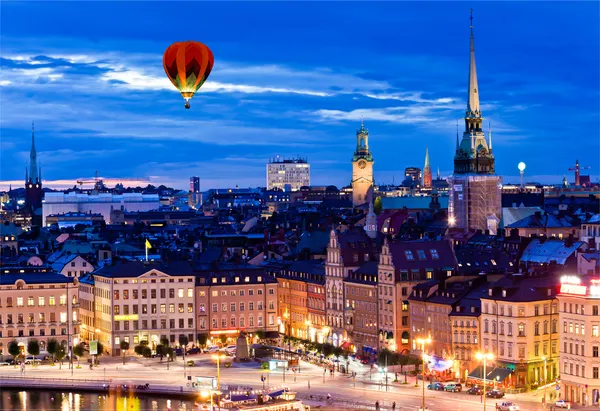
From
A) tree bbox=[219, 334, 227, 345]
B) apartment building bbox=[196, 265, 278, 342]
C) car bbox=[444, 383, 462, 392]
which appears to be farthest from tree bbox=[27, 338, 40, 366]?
car bbox=[444, 383, 462, 392]

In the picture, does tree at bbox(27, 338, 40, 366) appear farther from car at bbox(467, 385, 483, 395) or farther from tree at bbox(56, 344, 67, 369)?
car at bbox(467, 385, 483, 395)

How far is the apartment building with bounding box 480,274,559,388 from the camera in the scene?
302ft

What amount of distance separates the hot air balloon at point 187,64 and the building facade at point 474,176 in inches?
3292

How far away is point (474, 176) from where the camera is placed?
170m

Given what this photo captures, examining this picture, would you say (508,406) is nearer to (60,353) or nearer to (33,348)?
(60,353)

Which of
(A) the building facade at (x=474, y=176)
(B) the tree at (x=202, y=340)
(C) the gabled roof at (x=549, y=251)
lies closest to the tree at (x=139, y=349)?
(B) the tree at (x=202, y=340)

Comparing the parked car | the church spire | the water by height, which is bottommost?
the water

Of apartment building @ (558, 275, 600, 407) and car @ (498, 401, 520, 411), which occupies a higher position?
apartment building @ (558, 275, 600, 407)

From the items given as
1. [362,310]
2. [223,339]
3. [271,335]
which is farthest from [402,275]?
[223,339]

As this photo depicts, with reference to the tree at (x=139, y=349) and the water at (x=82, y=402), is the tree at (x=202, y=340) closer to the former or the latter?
the tree at (x=139, y=349)

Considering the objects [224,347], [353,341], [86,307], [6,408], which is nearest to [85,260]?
[86,307]

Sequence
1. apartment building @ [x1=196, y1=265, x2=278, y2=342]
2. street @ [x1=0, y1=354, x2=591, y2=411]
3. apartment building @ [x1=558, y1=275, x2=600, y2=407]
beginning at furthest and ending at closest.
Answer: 1. apartment building @ [x1=196, y1=265, x2=278, y2=342]
2. street @ [x1=0, y1=354, x2=591, y2=411]
3. apartment building @ [x1=558, y1=275, x2=600, y2=407]

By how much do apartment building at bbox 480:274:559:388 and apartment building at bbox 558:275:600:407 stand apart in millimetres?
4468

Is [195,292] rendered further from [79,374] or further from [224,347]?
[79,374]
